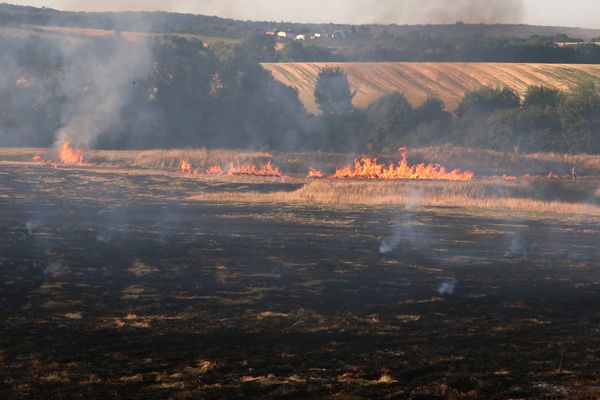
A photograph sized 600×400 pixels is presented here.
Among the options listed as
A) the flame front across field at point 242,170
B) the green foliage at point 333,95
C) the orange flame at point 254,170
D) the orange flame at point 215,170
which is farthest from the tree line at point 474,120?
the orange flame at point 215,170

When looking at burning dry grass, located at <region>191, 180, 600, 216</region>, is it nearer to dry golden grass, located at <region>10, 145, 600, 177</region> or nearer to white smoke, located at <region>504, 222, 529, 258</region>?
white smoke, located at <region>504, 222, 529, 258</region>

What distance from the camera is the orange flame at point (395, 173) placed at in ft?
226

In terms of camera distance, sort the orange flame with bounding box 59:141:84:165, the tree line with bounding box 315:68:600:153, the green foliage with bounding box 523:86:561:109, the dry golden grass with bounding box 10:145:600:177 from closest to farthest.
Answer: the orange flame with bounding box 59:141:84:165 → the dry golden grass with bounding box 10:145:600:177 → the tree line with bounding box 315:68:600:153 → the green foliage with bounding box 523:86:561:109

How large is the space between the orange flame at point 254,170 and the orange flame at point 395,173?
4665 millimetres

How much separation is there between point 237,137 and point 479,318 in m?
71.0

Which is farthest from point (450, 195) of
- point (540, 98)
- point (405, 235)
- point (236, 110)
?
point (540, 98)

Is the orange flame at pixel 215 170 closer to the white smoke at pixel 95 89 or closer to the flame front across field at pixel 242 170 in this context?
the flame front across field at pixel 242 170

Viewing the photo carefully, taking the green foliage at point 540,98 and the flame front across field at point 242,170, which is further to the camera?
the green foliage at point 540,98

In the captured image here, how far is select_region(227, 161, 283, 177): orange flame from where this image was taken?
230ft

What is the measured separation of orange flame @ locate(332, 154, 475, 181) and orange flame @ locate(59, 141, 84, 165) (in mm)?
20117

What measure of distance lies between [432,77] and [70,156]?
53543 millimetres

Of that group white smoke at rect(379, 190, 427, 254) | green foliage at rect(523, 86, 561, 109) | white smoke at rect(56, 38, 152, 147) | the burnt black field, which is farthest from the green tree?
the burnt black field


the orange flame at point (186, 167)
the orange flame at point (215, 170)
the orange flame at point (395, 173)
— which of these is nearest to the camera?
the orange flame at point (395, 173)

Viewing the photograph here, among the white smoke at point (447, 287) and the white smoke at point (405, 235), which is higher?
the white smoke at point (447, 287)
